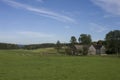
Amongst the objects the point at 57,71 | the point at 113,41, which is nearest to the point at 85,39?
the point at 113,41

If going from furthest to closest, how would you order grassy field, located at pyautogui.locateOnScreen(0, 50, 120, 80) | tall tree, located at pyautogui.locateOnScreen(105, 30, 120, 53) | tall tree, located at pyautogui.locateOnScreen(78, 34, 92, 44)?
tall tree, located at pyautogui.locateOnScreen(78, 34, 92, 44), tall tree, located at pyautogui.locateOnScreen(105, 30, 120, 53), grassy field, located at pyautogui.locateOnScreen(0, 50, 120, 80)

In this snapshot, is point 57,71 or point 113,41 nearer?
point 57,71

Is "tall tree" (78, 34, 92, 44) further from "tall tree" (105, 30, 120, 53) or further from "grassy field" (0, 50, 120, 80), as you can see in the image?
"grassy field" (0, 50, 120, 80)

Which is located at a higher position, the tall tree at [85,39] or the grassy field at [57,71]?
the tall tree at [85,39]

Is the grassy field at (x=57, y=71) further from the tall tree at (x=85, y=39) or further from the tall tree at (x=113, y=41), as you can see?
the tall tree at (x=85, y=39)

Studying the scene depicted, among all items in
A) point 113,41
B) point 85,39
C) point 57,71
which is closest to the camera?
point 57,71

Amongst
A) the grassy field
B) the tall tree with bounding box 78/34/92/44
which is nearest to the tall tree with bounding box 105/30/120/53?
the tall tree with bounding box 78/34/92/44

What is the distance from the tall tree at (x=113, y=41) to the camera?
11338 cm

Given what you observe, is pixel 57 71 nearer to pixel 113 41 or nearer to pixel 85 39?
pixel 113 41

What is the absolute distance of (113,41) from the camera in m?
118

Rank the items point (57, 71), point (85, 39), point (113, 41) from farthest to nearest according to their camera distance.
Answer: point (85, 39) → point (113, 41) → point (57, 71)

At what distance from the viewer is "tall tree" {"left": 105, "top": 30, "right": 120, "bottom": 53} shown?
Result: 372 ft

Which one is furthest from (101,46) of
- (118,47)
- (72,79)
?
(72,79)

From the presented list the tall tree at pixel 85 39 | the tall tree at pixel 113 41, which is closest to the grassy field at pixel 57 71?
the tall tree at pixel 113 41
